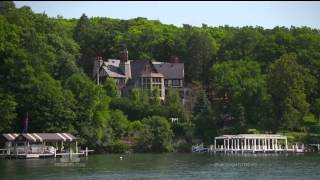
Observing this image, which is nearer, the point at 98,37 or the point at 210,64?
the point at 210,64

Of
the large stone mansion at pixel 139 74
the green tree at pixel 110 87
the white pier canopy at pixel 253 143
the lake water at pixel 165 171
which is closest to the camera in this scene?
the lake water at pixel 165 171

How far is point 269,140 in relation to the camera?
290ft

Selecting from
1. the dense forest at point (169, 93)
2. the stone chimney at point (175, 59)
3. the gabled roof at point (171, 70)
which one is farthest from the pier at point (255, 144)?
the stone chimney at point (175, 59)

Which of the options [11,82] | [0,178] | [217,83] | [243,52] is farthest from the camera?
[243,52]

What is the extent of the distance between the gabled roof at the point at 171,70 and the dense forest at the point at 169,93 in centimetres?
334

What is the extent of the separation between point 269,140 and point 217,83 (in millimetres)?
18524

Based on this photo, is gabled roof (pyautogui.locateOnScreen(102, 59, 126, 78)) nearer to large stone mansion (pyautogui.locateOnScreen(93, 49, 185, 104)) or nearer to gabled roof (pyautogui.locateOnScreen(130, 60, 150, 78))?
large stone mansion (pyautogui.locateOnScreen(93, 49, 185, 104))

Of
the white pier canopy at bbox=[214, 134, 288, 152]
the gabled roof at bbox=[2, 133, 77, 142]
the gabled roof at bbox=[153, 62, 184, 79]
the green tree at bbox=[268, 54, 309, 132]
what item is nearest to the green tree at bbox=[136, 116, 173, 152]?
the white pier canopy at bbox=[214, 134, 288, 152]

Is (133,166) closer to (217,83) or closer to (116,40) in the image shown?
(217,83)

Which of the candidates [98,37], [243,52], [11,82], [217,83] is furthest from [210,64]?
[11,82]

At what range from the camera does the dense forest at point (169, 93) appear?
85.5 metres

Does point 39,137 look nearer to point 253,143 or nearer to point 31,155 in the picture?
point 31,155

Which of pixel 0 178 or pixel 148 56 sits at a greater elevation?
pixel 148 56

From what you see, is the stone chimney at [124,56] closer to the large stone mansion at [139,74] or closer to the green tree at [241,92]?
the large stone mansion at [139,74]
